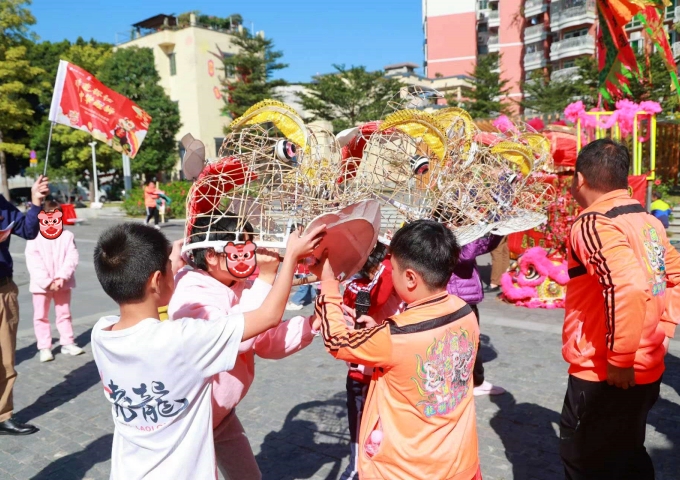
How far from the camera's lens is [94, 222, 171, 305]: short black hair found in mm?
1698

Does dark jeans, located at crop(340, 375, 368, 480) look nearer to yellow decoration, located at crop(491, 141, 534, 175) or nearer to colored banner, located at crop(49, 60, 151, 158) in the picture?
yellow decoration, located at crop(491, 141, 534, 175)

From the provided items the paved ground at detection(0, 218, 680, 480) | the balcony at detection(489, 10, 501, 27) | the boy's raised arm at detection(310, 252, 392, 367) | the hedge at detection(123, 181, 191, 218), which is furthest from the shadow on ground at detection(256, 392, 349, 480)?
the balcony at detection(489, 10, 501, 27)

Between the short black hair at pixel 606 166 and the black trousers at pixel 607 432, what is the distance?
89 centimetres

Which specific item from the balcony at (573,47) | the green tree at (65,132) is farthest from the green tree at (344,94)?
the balcony at (573,47)

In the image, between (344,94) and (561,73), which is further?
(561,73)

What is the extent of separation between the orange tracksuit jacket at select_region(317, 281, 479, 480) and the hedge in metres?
19.0

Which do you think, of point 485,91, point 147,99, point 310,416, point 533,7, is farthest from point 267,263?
point 533,7

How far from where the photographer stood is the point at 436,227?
75.4 inches

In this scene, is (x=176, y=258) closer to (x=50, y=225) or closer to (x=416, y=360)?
(x=50, y=225)

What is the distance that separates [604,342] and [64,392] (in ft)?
15.1

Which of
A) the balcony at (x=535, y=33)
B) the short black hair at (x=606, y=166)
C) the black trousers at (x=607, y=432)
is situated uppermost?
the balcony at (x=535, y=33)

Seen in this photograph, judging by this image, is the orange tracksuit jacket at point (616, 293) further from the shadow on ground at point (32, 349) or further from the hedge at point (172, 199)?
the hedge at point (172, 199)

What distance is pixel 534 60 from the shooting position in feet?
136

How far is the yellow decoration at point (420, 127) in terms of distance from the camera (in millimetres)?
2057
